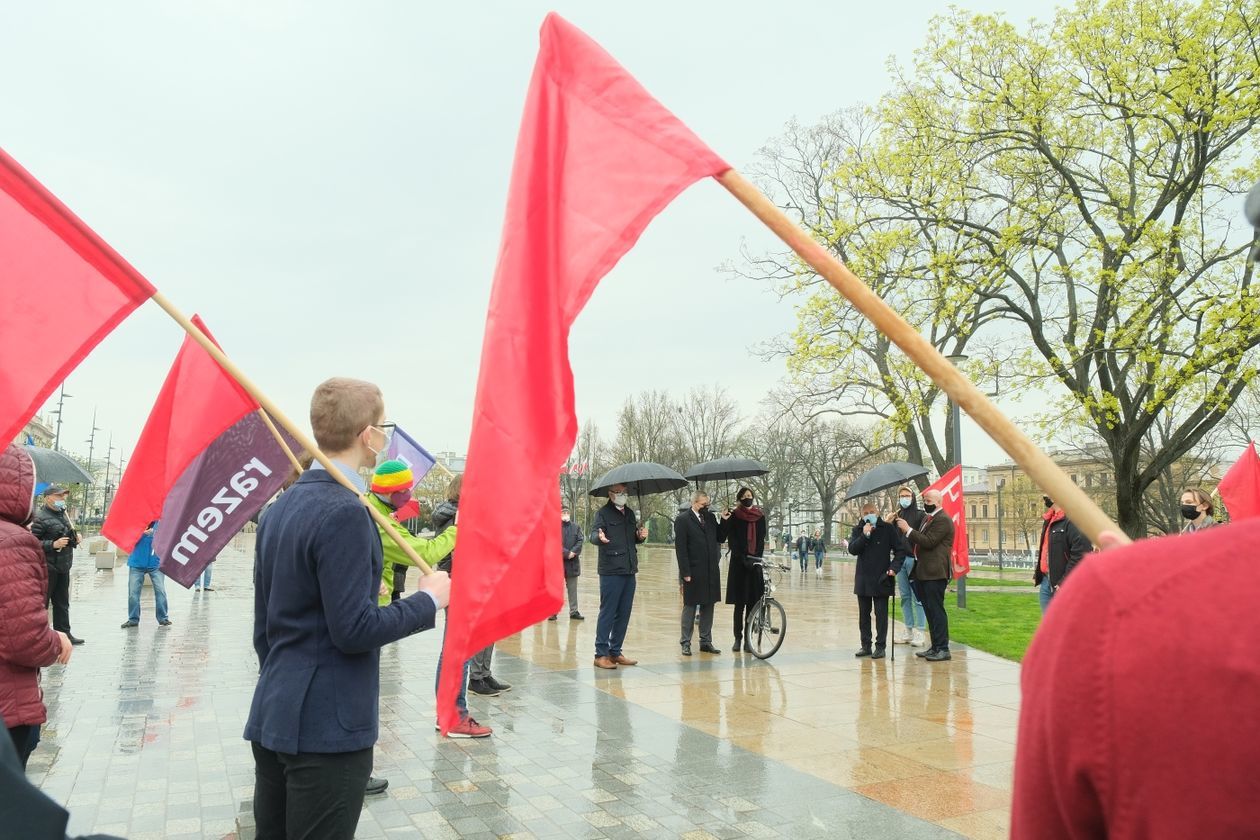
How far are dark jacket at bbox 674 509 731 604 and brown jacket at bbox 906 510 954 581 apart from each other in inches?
100

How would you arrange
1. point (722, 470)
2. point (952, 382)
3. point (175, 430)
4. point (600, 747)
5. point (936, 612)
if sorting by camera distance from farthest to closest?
point (722, 470)
point (936, 612)
point (600, 747)
point (175, 430)
point (952, 382)

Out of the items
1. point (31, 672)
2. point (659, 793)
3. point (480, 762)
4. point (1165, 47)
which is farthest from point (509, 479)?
point (1165, 47)

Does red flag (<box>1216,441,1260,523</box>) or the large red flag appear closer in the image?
the large red flag

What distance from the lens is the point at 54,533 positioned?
11516mm

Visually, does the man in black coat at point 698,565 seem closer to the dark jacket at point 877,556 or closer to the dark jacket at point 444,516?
the dark jacket at point 877,556

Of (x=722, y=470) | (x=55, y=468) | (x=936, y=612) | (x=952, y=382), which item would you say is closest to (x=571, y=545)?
(x=722, y=470)

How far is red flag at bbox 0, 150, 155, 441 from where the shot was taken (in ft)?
11.6

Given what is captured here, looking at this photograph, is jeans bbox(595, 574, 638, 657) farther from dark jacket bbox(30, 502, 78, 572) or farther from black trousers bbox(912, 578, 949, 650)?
dark jacket bbox(30, 502, 78, 572)

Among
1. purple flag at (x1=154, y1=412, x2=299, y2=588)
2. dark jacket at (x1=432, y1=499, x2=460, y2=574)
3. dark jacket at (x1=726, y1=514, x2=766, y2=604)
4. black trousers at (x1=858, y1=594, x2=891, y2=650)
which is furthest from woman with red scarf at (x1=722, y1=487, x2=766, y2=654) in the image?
purple flag at (x1=154, y1=412, x2=299, y2=588)

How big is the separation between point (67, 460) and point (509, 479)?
10912mm

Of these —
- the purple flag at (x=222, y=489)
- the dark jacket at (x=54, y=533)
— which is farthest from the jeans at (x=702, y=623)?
the purple flag at (x=222, y=489)

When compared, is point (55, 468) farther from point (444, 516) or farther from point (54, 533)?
point (444, 516)

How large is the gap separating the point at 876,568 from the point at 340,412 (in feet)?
33.1

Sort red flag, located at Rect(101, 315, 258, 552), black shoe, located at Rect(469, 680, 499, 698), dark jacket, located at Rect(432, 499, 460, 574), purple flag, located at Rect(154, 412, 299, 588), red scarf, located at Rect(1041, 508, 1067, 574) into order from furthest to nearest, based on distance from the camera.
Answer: red scarf, located at Rect(1041, 508, 1067, 574)
black shoe, located at Rect(469, 680, 499, 698)
dark jacket, located at Rect(432, 499, 460, 574)
purple flag, located at Rect(154, 412, 299, 588)
red flag, located at Rect(101, 315, 258, 552)
